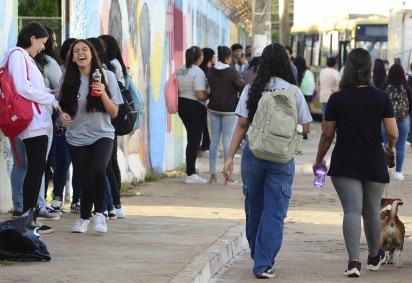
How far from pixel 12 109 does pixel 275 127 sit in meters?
2.36

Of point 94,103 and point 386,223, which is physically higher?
point 94,103

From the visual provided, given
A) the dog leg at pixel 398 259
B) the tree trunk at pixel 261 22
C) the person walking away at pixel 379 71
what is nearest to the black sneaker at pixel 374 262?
the dog leg at pixel 398 259

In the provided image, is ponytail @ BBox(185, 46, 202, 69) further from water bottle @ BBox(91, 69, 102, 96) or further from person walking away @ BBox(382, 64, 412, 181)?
water bottle @ BBox(91, 69, 102, 96)

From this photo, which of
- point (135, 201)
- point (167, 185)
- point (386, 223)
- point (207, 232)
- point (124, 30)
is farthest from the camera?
point (167, 185)

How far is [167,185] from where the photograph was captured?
16.1 metres

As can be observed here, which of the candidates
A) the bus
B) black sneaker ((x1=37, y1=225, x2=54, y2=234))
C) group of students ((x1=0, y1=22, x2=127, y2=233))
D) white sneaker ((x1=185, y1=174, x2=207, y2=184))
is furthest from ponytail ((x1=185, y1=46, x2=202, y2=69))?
the bus

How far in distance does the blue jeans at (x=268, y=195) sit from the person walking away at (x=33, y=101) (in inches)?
74.7

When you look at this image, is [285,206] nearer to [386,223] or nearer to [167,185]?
[386,223]

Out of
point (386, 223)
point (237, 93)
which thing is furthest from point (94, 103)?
point (237, 93)

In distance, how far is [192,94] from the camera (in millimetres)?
16031

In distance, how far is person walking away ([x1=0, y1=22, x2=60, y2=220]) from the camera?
32.4 ft

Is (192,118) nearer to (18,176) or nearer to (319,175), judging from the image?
(18,176)

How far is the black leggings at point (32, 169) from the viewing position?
993 cm

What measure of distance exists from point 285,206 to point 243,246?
2060 mm
